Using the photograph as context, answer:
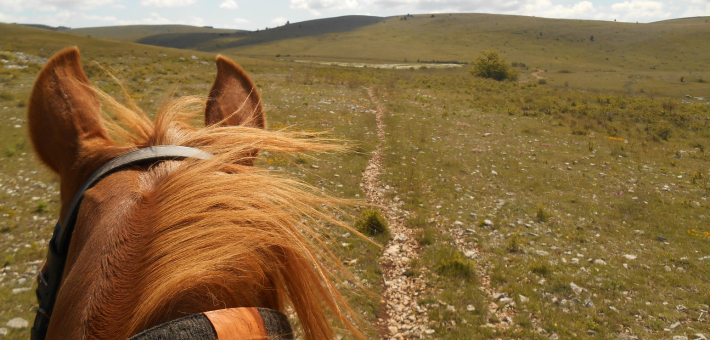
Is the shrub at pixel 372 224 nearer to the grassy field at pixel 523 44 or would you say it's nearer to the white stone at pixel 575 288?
the white stone at pixel 575 288

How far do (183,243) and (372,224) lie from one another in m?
6.25

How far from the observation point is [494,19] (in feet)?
471

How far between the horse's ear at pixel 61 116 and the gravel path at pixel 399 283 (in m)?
2.30

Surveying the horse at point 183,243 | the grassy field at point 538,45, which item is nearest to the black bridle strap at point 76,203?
the horse at point 183,243

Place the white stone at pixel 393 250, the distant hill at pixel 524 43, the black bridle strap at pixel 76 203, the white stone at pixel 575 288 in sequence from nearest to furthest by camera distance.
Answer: the black bridle strap at pixel 76 203, the white stone at pixel 575 288, the white stone at pixel 393 250, the distant hill at pixel 524 43

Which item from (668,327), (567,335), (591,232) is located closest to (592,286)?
(668,327)

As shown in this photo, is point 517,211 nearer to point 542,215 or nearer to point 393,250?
point 542,215

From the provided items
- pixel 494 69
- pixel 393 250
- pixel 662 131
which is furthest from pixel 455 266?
pixel 494 69

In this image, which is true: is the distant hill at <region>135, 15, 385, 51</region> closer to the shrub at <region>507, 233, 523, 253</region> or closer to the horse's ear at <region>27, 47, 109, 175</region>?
the shrub at <region>507, 233, 523, 253</region>

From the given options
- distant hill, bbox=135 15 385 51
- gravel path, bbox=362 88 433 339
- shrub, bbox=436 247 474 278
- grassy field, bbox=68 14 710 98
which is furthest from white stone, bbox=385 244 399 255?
distant hill, bbox=135 15 385 51

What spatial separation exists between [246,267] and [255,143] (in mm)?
561

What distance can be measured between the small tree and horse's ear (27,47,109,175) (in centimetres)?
4766

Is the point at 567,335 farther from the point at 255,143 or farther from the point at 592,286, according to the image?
the point at 255,143

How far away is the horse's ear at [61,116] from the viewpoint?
1.63 m
